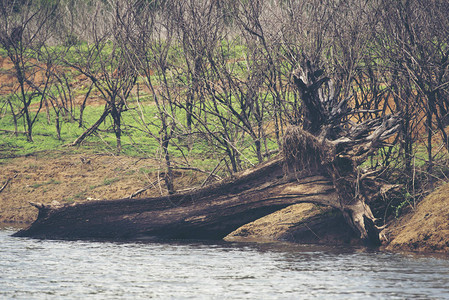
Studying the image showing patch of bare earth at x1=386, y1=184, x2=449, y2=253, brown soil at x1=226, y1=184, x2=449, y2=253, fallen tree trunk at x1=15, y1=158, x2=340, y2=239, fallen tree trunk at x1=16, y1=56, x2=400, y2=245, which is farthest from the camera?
fallen tree trunk at x1=15, y1=158, x2=340, y2=239

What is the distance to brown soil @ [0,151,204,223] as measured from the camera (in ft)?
67.6

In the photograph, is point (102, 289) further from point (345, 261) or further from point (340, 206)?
point (340, 206)

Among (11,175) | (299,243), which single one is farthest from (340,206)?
(11,175)

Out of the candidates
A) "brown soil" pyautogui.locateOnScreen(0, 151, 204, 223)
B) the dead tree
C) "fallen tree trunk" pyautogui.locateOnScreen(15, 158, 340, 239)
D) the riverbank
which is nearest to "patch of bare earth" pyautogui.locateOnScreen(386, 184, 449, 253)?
the riverbank

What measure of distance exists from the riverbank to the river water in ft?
3.69

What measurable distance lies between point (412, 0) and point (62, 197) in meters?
12.3

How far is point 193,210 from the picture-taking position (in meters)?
14.9

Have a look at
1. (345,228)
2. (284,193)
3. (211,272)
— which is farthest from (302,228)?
(211,272)

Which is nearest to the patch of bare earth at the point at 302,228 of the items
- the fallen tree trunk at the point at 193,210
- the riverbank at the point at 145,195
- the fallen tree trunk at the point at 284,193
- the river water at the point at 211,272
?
the riverbank at the point at 145,195

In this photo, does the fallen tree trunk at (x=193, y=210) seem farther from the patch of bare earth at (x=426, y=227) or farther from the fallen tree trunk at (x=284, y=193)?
the patch of bare earth at (x=426, y=227)

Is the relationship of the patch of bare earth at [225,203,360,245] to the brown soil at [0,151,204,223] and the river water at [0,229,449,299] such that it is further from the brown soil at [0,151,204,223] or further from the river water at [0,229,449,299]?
the brown soil at [0,151,204,223]

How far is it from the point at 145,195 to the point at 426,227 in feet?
29.6

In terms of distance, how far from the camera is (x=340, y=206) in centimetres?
1409

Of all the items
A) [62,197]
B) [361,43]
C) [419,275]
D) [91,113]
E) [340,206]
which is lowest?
[419,275]
